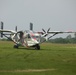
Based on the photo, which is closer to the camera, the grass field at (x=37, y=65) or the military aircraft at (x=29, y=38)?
the grass field at (x=37, y=65)

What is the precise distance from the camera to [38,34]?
62781 mm

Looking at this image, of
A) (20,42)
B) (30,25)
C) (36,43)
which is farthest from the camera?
(30,25)

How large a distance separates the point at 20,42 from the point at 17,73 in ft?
147

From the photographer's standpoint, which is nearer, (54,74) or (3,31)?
(54,74)

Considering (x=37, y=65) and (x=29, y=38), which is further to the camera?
(x=29, y=38)

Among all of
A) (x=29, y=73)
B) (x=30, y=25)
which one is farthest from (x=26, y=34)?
(x=29, y=73)

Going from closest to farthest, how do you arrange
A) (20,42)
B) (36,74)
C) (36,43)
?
(36,74), (36,43), (20,42)

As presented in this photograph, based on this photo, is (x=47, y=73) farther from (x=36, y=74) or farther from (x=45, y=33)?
(x=45, y=33)

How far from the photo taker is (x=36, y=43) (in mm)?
61031

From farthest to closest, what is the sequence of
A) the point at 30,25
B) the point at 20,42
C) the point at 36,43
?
the point at 30,25
the point at 20,42
the point at 36,43

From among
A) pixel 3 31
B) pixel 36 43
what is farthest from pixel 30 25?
pixel 36 43

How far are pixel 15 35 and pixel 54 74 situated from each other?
4658cm

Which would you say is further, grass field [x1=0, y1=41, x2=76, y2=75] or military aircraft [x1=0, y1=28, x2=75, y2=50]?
military aircraft [x1=0, y1=28, x2=75, y2=50]

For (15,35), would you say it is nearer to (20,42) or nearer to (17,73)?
(20,42)
